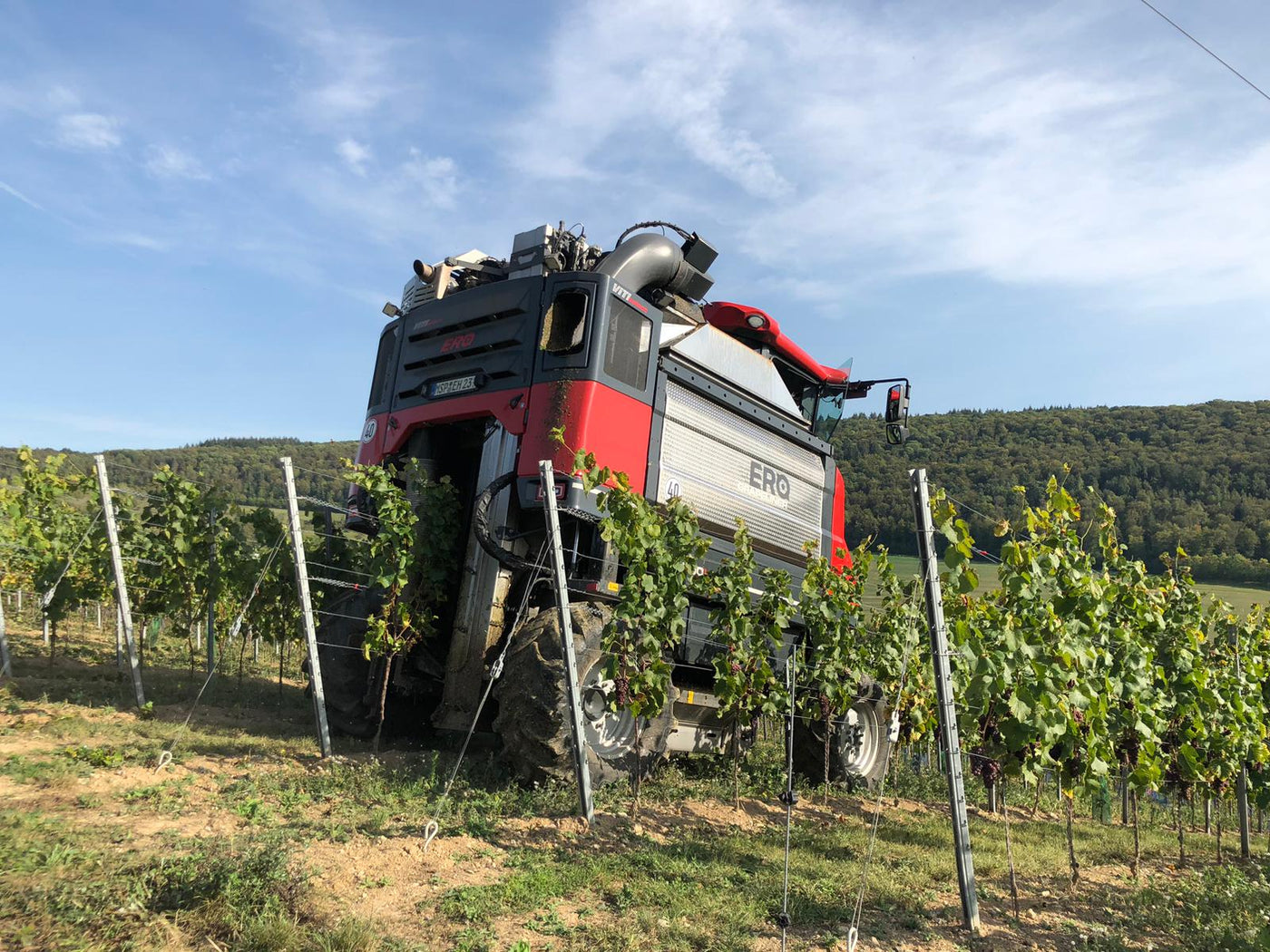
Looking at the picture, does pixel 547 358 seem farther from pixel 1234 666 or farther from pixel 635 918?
pixel 1234 666

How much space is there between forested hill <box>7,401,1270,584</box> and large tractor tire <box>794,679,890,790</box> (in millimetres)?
34769

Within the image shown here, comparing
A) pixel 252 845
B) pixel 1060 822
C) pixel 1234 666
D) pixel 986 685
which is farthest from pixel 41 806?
pixel 1234 666

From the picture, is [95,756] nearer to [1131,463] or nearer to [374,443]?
[374,443]

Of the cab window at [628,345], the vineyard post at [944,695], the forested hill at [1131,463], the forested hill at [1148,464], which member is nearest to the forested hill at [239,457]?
the forested hill at [1131,463]

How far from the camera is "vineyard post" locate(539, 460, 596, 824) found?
6.24 meters

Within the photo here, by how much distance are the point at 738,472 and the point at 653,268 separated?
2.28 meters

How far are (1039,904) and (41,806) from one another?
688cm

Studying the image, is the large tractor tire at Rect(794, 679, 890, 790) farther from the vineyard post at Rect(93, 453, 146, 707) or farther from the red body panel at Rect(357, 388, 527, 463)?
the vineyard post at Rect(93, 453, 146, 707)

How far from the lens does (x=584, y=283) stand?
7449 millimetres

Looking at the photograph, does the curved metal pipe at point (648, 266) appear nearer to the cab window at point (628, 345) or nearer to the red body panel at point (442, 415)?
the cab window at point (628, 345)

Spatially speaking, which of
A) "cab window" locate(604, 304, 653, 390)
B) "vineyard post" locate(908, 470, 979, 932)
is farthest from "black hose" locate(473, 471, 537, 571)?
"vineyard post" locate(908, 470, 979, 932)

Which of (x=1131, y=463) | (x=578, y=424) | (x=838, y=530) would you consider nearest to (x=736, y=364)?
(x=578, y=424)

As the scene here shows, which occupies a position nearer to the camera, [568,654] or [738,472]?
[568,654]

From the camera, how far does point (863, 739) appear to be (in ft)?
34.3
